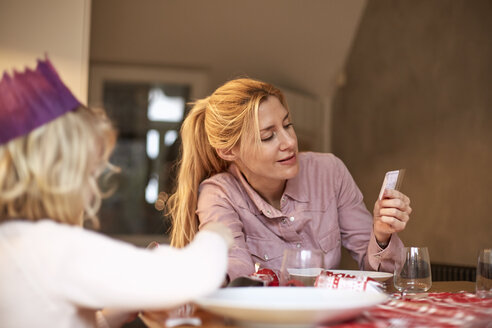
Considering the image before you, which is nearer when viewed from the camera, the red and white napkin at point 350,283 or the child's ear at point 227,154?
the red and white napkin at point 350,283

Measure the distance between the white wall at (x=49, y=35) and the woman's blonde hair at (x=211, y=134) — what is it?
3.07 ft

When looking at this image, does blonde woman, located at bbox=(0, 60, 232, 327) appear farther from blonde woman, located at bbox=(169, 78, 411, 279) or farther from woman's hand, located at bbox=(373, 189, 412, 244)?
blonde woman, located at bbox=(169, 78, 411, 279)

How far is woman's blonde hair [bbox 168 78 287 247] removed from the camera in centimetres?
199

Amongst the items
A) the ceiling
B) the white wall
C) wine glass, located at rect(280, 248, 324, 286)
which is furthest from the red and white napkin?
the ceiling

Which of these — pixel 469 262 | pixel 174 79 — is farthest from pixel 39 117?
pixel 174 79

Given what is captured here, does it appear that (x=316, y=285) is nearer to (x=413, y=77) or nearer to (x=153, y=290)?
(x=153, y=290)

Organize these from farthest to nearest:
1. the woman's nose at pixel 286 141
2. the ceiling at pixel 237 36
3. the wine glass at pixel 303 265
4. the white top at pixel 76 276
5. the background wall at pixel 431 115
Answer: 1. the ceiling at pixel 237 36
2. the background wall at pixel 431 115
3. the woman's nose at pixel 286 141
4. the wine glass at pixel 303 265
5. the white top at pixel 76 276

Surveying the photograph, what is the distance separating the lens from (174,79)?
20.9 ft

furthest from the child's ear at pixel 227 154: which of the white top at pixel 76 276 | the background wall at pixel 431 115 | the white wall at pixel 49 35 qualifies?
the background wall at pixel 431 115

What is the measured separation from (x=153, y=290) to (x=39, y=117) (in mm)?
349

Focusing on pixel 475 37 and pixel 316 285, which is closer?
pixel 316 285

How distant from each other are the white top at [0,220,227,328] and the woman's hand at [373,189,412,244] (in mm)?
814

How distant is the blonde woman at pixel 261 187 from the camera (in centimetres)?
196

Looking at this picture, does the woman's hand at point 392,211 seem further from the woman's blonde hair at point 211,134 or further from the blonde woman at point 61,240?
the blonde woman at point 61,240
